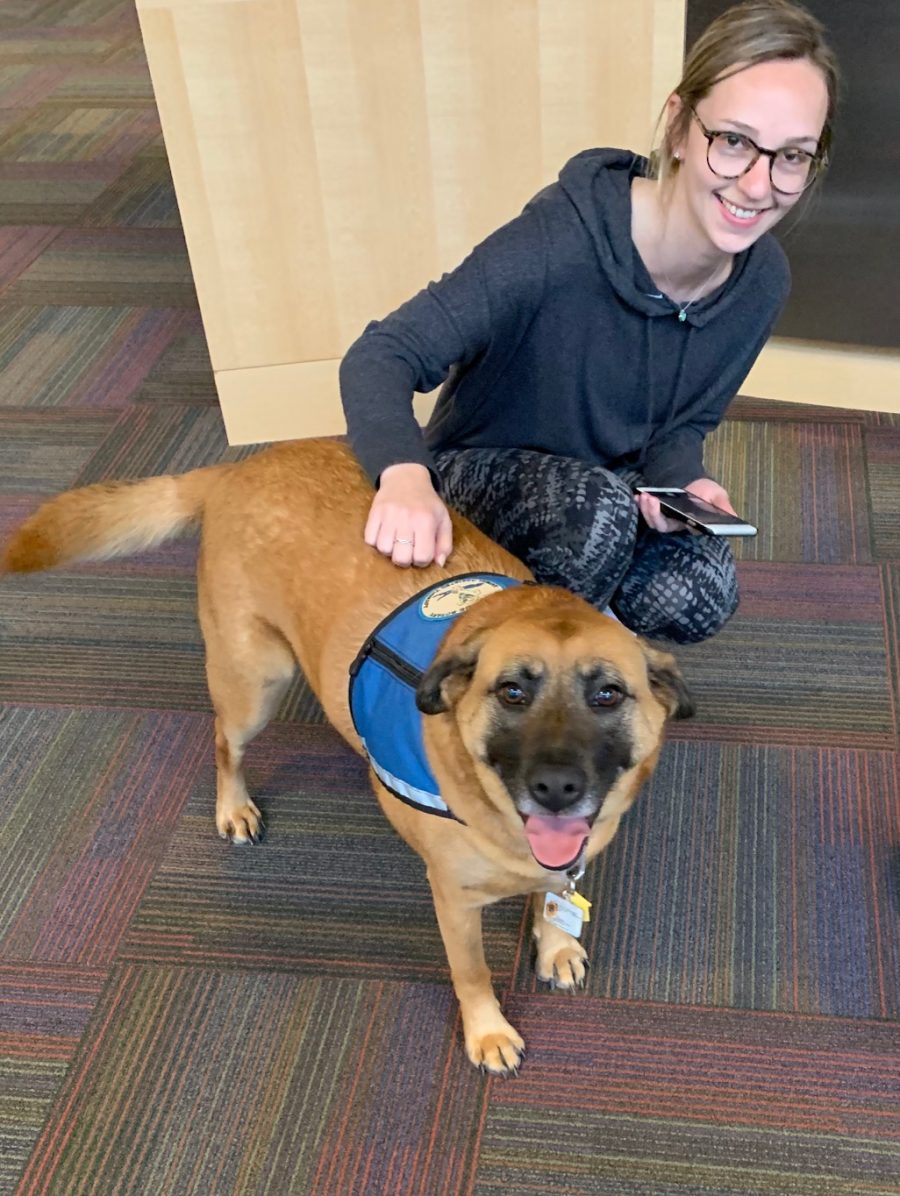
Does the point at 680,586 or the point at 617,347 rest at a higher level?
the point at 617,347

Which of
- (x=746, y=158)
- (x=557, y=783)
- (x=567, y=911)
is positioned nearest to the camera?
(x=557, y=783)

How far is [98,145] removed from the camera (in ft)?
17.7

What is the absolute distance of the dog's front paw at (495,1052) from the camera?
1828 millimetres

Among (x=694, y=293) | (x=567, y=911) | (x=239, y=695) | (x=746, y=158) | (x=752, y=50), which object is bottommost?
(x=567, y=911)

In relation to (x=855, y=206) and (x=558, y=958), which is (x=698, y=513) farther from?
(x=855, y=206)

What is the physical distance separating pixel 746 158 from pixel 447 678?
958 millimetres

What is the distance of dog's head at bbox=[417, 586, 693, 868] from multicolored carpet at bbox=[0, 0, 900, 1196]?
1.95 feet

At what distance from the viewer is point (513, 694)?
1458 mm

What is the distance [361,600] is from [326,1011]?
31.0 inches

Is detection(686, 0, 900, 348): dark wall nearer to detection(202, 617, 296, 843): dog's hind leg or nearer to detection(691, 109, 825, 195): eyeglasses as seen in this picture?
detection(691, 109, 825, 195): eyeglasses

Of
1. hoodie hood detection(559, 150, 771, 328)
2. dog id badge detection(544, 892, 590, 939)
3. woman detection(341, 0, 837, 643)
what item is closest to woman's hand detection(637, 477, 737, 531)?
woman detection(341, 0, 837, 643)

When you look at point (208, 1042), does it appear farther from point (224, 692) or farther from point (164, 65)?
point (164, 65)

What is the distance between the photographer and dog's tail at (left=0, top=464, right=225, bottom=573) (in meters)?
1.92

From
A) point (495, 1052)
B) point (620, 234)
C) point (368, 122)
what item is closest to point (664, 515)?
point (620, 234)
